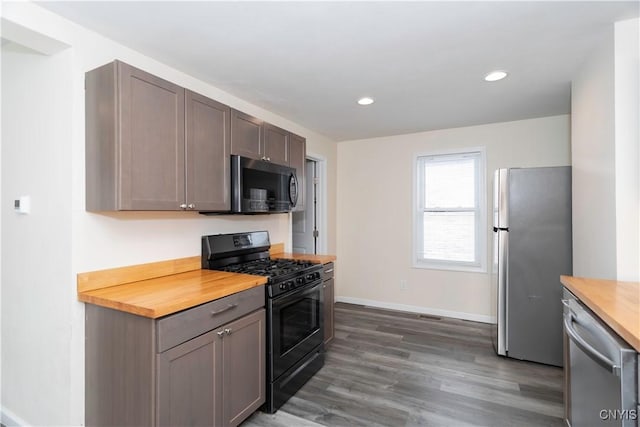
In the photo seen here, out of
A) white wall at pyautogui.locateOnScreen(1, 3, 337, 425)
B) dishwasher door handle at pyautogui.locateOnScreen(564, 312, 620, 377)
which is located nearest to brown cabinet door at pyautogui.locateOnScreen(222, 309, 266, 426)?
white wall at pyautogui.locateOnScreen(1, 3, 337, 425)

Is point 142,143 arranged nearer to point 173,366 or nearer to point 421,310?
point 173,366

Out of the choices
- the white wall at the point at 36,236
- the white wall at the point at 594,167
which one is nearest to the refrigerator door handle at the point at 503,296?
the white wall at the point at 594,167

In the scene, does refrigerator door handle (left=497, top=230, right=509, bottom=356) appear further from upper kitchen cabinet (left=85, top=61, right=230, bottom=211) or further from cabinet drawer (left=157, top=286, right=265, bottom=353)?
upper kitchen cabinet (left=85, top=61, right=230, bottom=211)

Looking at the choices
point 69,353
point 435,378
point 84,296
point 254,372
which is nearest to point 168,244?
point 84,296

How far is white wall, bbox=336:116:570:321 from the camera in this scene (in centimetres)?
362

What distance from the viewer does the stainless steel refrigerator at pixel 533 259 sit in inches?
108

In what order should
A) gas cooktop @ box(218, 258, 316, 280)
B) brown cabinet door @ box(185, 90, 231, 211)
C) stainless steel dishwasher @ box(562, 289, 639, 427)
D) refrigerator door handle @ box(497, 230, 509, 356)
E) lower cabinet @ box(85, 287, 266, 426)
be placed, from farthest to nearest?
1. refrigerator door handle @ box(497, 230, 509, 356)
2. gas cooktop @ box(218, 258, 316, 280)
3. brown cabinet door @ box(185, 90, 231, 211)
4. lower cabinet @ box(85, 287, 266, 426)
5. stainless steel dishwasher @ box(562, 289, 639, 427)

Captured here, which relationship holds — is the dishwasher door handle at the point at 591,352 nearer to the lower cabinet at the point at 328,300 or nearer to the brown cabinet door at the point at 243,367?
the brown cabinet door at the point at 243,367

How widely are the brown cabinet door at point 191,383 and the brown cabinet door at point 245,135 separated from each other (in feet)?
4.55

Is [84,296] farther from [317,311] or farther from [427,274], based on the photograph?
[427,274]

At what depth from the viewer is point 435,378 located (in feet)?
8.45

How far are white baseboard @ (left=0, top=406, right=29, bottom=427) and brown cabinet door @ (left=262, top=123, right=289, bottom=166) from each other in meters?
2.39

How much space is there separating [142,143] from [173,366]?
1.19m

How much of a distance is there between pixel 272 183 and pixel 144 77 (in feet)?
4.06
